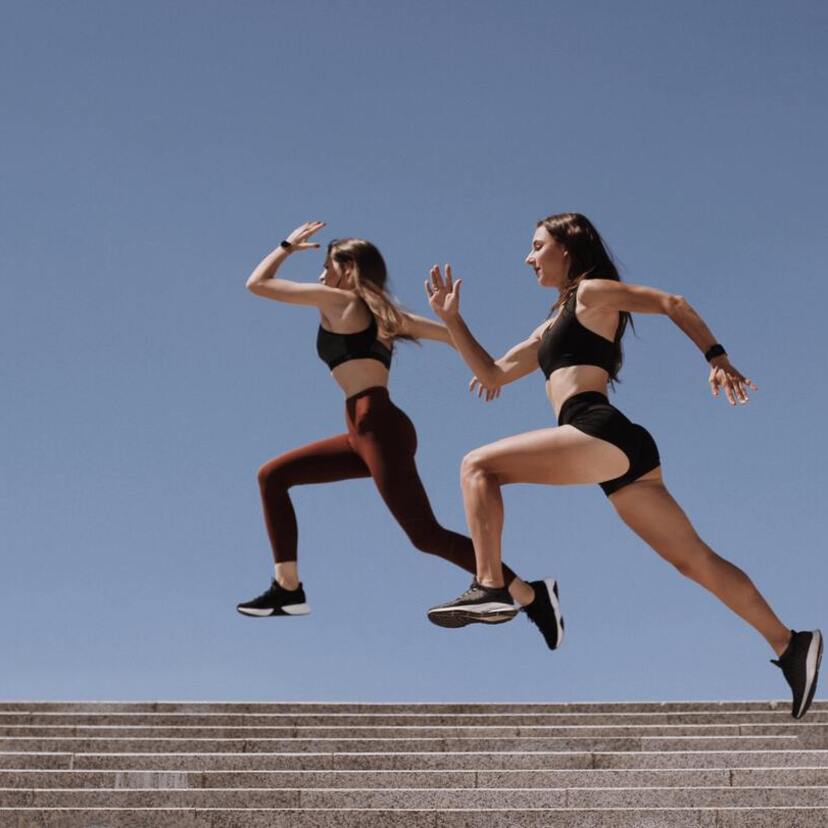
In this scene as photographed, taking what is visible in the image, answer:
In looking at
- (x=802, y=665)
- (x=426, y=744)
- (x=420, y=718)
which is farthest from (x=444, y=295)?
(x=420, y=718)

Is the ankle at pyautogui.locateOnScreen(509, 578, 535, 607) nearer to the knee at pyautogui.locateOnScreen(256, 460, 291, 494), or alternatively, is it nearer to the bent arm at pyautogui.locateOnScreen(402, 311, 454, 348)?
the bent arm at pyautogui.locateOnScreen(402, 311, 454, 348)

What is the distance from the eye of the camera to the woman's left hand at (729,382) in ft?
19.8

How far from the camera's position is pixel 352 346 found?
782cm

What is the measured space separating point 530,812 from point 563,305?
303cm

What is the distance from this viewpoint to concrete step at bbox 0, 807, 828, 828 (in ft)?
25.2

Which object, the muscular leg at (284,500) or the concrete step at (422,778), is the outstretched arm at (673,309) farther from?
the concrete step at (422,778)

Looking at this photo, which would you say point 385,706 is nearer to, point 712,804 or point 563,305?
point 712,804

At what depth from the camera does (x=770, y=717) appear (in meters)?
12.1

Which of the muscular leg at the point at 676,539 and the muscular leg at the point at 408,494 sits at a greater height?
the muscular leg at the point at 408,494

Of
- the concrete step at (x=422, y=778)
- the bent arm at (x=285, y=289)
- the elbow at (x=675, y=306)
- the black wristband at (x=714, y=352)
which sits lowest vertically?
the concrete step at (x=422, y=778)

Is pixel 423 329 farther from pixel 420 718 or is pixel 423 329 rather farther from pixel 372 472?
pixel 420 718

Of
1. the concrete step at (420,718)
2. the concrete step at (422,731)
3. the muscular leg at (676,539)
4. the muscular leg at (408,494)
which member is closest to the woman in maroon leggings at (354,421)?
the muscular leg at (408,494)

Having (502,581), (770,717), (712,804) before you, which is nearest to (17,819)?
(502,581)

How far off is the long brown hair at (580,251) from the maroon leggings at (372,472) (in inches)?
49.3
